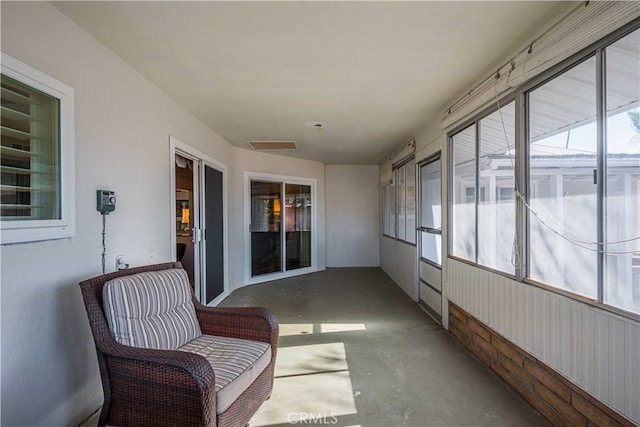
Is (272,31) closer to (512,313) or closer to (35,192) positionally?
(35,192)

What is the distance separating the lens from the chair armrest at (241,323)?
2221 millimetres

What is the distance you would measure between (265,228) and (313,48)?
4438 mm

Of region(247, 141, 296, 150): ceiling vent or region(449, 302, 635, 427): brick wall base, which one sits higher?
region(247, 141, 296, 150): ceiling vent

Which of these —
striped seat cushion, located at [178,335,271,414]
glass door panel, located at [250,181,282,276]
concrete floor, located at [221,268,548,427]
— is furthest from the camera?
glass door panel, located at [250,181,282,276]

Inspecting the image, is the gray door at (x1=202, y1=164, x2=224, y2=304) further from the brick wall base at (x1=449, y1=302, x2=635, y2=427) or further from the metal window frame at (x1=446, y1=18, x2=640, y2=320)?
the brick wall base at (x1=449, y1=302, x2=635, y2=427)

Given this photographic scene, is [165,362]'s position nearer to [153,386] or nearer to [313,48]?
[153,386]

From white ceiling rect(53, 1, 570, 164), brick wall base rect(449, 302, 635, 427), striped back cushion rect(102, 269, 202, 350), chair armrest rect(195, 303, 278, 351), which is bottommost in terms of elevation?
brick wall base rect(449, 302, 635, 427)

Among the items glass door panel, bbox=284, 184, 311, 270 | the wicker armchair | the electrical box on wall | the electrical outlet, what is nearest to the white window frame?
the electrical box on wall

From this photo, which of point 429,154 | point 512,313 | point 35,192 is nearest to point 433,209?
point 429,154

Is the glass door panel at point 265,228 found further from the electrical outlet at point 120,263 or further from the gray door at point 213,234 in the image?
the electrical outlet at point 120,263

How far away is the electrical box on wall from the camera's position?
223 cm

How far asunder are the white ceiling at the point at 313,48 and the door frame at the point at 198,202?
0.48m

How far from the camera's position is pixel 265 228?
6410 millimetres

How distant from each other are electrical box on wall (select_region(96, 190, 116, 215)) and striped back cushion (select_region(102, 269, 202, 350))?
532mm
